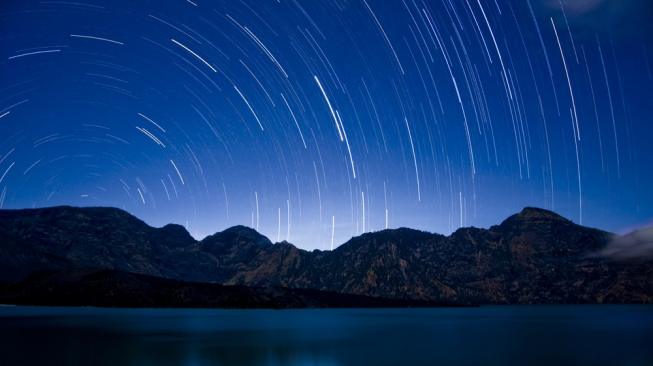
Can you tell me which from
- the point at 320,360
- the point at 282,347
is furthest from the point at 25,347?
the point at 320,360

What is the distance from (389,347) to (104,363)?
3937cm

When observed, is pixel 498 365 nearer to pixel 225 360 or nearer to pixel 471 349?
pixel 471 349

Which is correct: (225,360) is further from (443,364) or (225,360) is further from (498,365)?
(498,365)

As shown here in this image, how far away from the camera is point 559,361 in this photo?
5356 centimetres

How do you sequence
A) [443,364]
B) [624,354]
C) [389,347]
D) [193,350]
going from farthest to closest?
[389,347]
[193,350]
[624,354]
[443,364]

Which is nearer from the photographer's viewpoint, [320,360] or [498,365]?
[498,365]

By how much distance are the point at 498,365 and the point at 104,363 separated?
39.5 m

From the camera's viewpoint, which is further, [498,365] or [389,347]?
[389,347]

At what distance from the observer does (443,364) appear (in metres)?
52.1

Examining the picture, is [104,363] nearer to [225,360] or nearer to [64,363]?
[64,363]

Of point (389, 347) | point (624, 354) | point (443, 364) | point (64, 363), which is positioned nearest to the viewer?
point (64, 363)

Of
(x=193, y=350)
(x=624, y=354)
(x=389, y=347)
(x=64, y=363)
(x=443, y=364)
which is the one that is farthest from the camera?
(x=389, y=347)

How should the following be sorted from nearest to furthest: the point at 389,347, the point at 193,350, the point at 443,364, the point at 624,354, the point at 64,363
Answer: the point at 64,363
the point at 443,364
the point at 624,354
the point at 193,350
the point at 389,347

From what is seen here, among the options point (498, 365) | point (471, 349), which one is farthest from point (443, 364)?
point (471, 349)
